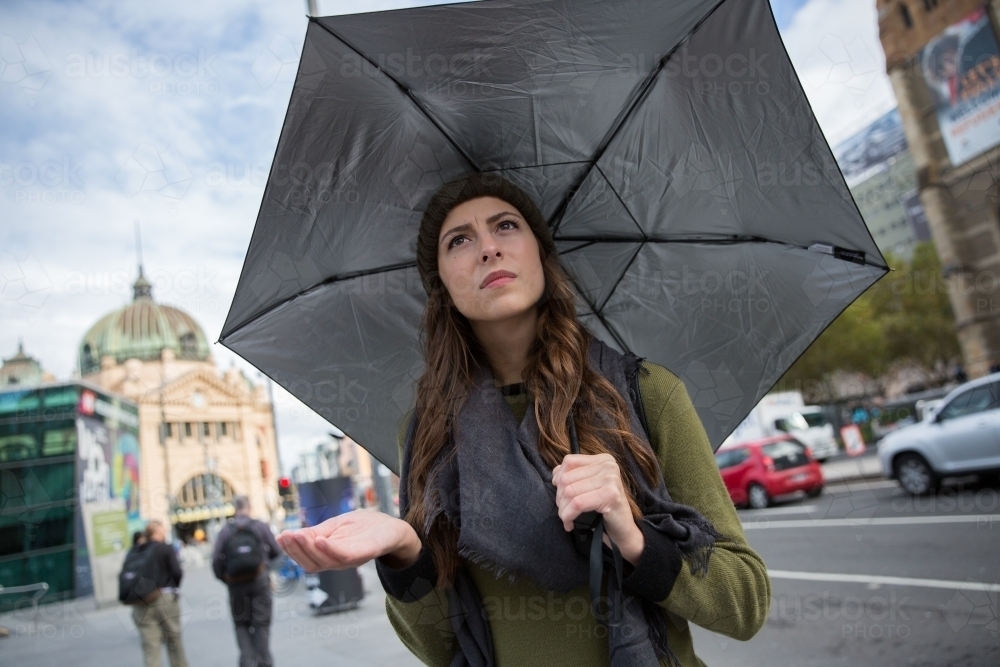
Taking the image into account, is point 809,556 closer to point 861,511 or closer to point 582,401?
point 861,511

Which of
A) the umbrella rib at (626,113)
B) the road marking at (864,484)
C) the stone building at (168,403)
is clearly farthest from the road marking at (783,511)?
the stone building at (168,403)

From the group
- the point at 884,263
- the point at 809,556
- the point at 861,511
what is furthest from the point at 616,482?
the point at 861,511

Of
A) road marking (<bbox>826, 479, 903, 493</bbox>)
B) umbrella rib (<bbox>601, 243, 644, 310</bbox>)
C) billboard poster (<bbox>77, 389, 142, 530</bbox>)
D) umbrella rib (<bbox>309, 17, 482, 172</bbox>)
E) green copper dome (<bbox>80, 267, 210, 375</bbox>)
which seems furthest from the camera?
green copper dome (<bbox>80, 267, 210, 375</bbox>)

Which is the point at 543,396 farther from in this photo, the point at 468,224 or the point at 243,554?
the point at 243,554

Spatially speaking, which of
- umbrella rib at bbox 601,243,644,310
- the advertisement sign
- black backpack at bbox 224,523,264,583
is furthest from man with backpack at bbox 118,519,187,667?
the advertisement sign

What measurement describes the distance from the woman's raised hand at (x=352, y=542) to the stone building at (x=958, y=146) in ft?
119

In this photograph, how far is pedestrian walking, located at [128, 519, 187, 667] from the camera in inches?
278

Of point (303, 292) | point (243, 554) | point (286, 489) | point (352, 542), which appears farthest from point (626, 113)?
point (286, 489)

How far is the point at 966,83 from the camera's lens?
33094mm

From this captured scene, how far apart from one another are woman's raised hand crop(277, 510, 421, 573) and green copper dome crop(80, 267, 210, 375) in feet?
80.6

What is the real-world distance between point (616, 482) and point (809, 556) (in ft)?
28.7

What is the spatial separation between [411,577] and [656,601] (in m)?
0.46

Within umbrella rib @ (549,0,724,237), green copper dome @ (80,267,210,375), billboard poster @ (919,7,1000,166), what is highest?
billboard poster @ (919,7,1000,166)

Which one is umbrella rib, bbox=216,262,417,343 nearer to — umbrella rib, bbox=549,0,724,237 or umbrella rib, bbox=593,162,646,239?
umbrella rib, bbox=549,0,724,237
